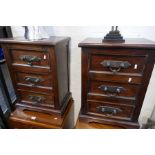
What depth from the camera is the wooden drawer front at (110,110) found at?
0.88m

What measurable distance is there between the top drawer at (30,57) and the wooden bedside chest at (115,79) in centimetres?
25

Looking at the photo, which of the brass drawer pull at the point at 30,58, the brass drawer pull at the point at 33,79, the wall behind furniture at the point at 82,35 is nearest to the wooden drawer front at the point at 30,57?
→ the brass drawer pull at the point at 30,58

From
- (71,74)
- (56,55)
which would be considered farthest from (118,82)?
(71,74)

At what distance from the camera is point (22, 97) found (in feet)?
3.49

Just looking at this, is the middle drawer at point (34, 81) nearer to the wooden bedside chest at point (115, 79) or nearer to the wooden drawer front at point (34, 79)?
the wooden drawer front at point (34, 79)

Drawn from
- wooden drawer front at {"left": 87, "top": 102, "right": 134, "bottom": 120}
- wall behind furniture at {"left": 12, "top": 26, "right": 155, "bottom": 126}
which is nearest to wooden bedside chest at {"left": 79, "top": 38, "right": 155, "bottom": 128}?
wooden drawer front at {"left": 87, "top": 102, "right": 134, "bottom": 120}

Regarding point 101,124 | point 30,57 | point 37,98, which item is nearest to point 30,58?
point 30,57

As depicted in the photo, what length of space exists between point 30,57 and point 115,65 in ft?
1.74

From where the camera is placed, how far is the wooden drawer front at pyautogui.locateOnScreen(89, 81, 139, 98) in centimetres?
80

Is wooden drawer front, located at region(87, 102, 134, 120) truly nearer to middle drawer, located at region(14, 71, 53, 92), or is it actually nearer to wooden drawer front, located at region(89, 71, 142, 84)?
wooden drawer front, located at region(89, 71, 142, 84)

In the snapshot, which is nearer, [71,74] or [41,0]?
[41,0]

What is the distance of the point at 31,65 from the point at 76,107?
70 centimetres

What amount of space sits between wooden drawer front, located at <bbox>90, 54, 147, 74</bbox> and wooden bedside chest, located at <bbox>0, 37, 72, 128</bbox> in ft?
0.82

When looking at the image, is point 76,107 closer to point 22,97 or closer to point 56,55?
point 22,97
